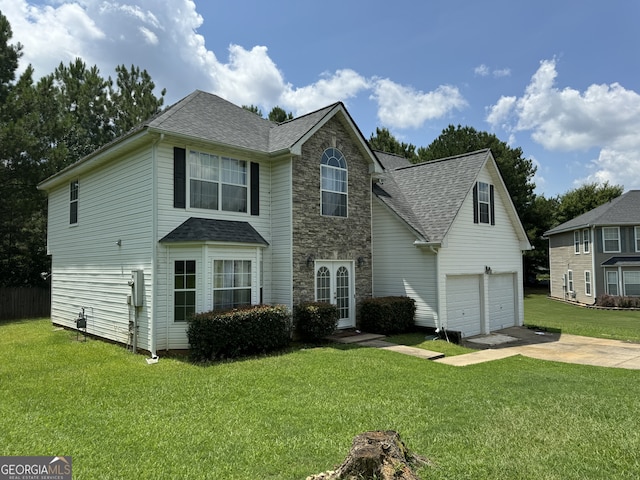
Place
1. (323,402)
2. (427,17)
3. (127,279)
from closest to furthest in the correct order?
(323,402) → (127,279) → (427,17)

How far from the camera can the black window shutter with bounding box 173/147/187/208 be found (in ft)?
36.3

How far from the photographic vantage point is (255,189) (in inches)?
502

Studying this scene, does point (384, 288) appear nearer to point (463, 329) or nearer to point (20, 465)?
point (463, 329)

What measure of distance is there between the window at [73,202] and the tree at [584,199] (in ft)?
165

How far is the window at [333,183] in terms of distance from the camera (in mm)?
13602

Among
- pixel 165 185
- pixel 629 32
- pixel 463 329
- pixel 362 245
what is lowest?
pixel 463 329

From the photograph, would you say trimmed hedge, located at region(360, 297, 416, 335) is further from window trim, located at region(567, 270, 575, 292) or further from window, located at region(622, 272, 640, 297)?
window trim, located at region(567, 270, 575, 292)

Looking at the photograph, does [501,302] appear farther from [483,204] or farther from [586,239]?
[586,239]

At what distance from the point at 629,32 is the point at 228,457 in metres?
17.3

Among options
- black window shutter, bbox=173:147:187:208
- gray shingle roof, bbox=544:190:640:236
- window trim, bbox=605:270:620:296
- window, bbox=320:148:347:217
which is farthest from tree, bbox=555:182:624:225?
black window shutter, bbox=173:147:187:208

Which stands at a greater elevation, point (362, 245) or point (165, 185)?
point (165, 185)

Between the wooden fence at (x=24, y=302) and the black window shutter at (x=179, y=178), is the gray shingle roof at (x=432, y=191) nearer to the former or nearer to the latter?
the black window shutter at (x=179, y=178)

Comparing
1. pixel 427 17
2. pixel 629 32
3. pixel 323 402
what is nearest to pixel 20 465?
pixel 323 402

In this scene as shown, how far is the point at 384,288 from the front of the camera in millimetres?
15039
